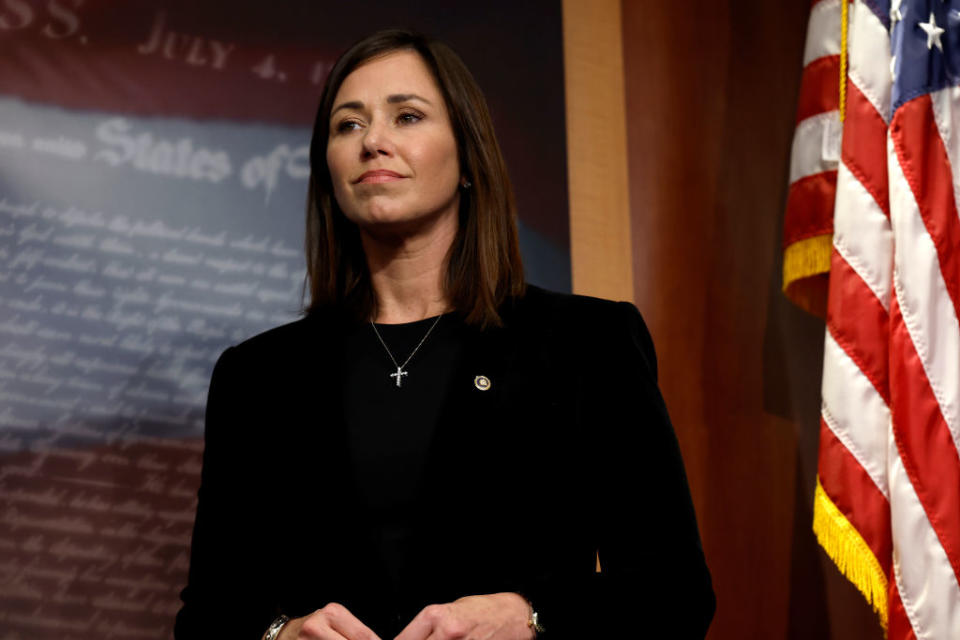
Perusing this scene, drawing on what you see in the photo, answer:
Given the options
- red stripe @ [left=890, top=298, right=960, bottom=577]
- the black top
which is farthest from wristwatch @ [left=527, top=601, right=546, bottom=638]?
red stripe @ [left=890, top=298, right=960, bottom=577]

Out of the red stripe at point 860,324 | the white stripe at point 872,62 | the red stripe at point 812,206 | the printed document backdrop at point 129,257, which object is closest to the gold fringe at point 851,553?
the red stripe at point 860,324

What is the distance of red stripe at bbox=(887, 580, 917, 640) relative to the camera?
6.19 feet

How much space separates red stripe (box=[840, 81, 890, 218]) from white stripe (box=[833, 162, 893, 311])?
1 cm

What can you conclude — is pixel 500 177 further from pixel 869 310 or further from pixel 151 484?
pixel 151 484

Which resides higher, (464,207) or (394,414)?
(464,207)

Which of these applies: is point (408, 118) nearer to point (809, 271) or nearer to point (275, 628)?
point (275, 628)

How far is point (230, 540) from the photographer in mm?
1568

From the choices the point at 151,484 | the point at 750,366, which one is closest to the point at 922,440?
the point at 750,366

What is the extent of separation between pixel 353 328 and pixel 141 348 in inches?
25.8

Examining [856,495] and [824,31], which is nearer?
[856,495]

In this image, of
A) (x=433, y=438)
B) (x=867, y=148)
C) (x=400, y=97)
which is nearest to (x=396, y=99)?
(x=400, y=97)

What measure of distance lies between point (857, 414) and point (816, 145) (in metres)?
0.65

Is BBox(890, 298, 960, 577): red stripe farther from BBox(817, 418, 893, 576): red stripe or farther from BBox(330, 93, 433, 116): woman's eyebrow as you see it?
BBox(330, 93, 433, 116): woman's eyebrow

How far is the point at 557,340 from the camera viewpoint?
5.20 ft
